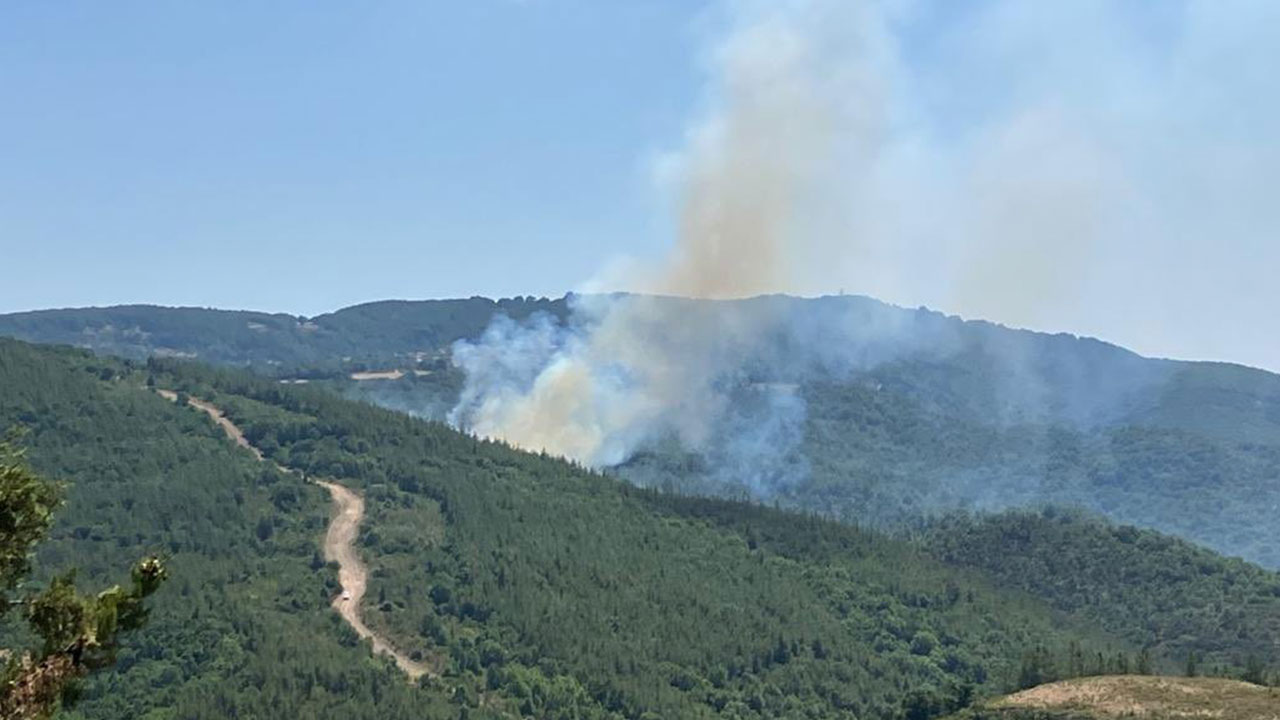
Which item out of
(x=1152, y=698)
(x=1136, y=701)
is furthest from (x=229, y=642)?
(x=1152, y=698)

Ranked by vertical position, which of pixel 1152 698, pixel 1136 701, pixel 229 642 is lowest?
pixel 229 642

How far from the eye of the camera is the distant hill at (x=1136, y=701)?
12619 centimetres

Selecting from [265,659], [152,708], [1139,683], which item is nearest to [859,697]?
[1139,683]

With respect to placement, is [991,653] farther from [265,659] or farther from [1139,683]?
[265,659]

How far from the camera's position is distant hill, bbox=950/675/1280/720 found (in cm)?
12619

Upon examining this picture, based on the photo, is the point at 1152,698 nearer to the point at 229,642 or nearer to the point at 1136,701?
the point at 1136,701

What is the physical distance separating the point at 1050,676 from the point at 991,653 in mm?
40033

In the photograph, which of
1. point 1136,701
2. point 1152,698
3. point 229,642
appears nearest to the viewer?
point 1136,701

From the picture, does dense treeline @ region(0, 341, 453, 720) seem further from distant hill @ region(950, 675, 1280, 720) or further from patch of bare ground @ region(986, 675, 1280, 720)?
patch of bare ground @ region(986, 675, 1280, 720)

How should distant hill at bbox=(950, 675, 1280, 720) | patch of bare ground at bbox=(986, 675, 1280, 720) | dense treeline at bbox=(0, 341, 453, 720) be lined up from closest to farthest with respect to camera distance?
patch of bare ground at bbox=(986, 675, 1280, 720) < distant hill at bbox=(950, 675, 1280, 720) < dense treeline at bbox=(0, 341, 453, 720)

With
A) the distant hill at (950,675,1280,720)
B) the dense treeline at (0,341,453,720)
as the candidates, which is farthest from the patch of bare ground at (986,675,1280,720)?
the dense treeline at (0,341,453,720)

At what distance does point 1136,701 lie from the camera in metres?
134

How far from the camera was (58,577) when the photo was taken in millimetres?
36469

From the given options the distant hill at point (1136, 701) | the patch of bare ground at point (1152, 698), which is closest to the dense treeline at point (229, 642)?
the distant hill at point (1136, 701)
